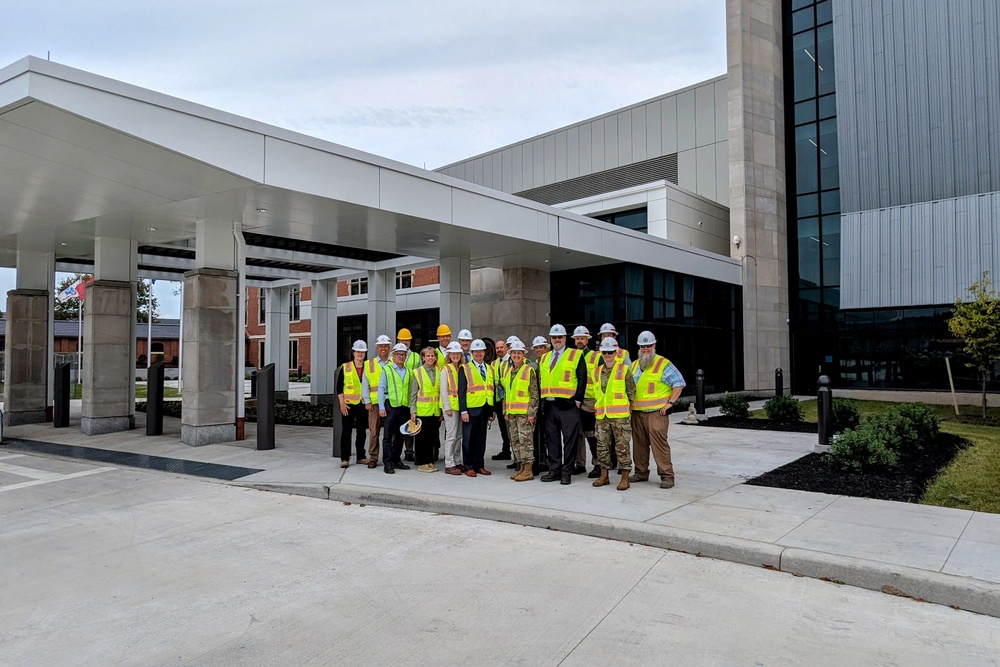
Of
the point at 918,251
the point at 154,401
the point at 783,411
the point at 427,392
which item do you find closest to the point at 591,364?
the point at 427,392

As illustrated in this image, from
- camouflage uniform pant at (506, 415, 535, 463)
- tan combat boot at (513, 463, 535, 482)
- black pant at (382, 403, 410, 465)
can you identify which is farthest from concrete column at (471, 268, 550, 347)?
tan combat boot at (513, 463, 535, 482)

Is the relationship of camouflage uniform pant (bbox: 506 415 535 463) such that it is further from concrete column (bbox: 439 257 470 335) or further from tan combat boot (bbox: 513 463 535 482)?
concrete column (bbox: 439 257 470 335)

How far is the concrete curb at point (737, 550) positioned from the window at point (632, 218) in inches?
723

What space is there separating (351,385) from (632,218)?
17.0 meters

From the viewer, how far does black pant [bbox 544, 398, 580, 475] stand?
29.4 feet

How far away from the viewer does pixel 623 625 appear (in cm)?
450

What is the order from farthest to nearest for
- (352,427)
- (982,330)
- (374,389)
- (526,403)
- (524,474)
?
(982,330) → (352,427) → (374,389) → (524,474) → (526,403)

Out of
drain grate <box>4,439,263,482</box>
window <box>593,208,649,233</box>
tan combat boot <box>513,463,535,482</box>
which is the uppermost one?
window <box>593,208,649,233</box>

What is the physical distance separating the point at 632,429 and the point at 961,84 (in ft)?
74.7

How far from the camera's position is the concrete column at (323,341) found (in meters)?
25.3

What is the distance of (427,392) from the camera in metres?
9.98

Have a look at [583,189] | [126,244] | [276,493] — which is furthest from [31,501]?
[583,189]

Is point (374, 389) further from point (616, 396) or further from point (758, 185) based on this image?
point (758, 185)

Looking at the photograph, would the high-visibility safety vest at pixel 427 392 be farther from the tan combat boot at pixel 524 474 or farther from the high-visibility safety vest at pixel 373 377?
the tan combat boot at pixel 524 474
